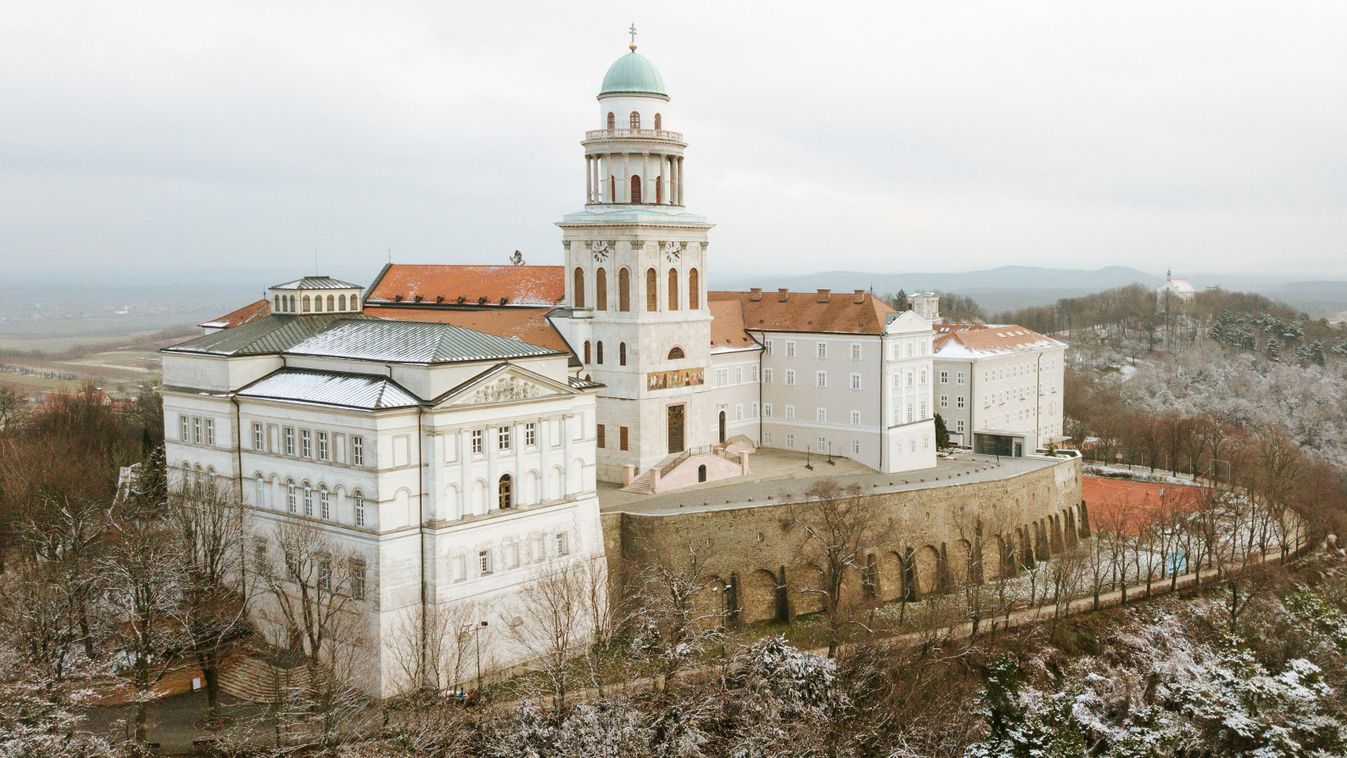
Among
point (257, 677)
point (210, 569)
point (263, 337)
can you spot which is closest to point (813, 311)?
point (263, 337)

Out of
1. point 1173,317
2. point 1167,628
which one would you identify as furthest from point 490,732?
point 1173,317

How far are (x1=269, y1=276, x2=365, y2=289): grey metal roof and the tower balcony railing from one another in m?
14.3

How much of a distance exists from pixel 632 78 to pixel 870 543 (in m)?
25.5

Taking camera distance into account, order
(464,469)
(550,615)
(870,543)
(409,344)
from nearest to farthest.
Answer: (464,469) < (550,615) < (409,344) < (870,543)

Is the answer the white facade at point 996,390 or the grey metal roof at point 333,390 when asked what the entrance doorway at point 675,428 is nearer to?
the grey metal roof at point 333,390

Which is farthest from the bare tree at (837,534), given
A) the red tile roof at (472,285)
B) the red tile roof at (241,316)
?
the red tile roof at (241,316)

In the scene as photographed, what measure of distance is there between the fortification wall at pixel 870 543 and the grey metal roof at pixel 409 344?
362 inches

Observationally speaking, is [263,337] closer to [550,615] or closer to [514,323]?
[514,323]

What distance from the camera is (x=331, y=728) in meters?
37.2

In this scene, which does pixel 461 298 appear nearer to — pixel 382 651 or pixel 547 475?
pixel 547 475

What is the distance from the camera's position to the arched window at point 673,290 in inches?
2398

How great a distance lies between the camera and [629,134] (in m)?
60.2

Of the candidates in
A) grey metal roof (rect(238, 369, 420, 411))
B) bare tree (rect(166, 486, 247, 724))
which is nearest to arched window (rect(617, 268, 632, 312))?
grey metal roof (rect(238, 369, 420, 411))

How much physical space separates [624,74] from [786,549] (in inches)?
974
